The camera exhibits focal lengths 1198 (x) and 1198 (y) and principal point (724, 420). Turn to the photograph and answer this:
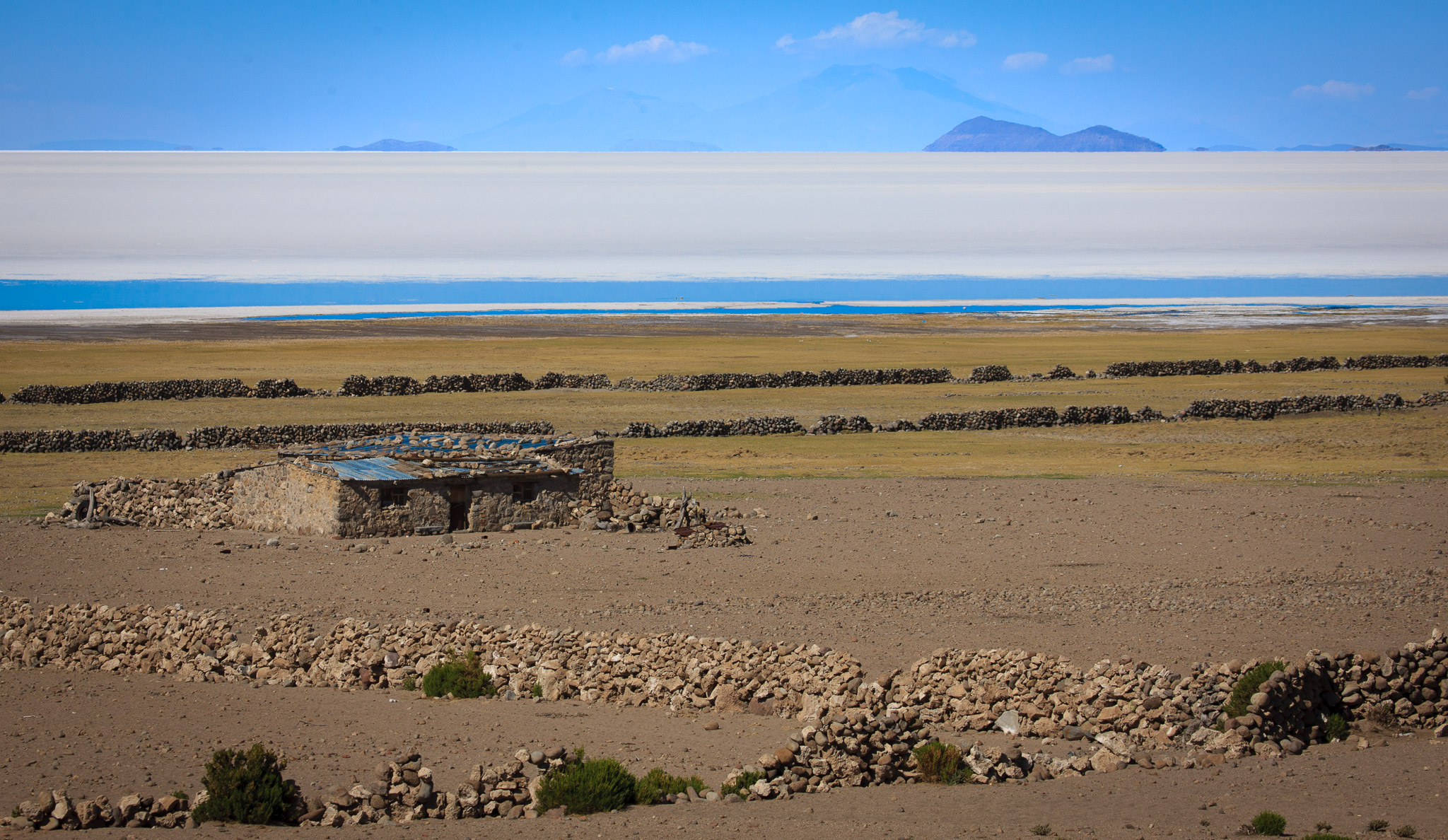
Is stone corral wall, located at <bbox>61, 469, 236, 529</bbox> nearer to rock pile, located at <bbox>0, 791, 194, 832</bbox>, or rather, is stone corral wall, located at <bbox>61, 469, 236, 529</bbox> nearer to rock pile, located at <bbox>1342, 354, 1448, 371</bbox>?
rock pile, located at <bbox>0, 791, 194, 832</bbox>

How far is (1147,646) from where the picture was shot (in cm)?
1190

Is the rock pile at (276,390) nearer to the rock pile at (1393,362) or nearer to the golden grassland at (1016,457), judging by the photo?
the golden grassland at (1016,457)

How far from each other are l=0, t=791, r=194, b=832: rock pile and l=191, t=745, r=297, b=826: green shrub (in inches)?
4.8

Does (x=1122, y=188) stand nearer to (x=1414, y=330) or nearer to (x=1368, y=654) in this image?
(x=1414, y=330)

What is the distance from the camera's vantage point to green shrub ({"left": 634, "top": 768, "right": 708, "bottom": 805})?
8102 mm

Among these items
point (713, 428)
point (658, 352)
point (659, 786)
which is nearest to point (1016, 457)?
point (713, 428)

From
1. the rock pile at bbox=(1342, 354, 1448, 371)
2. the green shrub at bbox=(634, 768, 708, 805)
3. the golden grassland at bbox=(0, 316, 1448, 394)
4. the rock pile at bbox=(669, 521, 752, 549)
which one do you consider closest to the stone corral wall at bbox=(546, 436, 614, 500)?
the rock pile at bbox=(669, 521, 752, 549)

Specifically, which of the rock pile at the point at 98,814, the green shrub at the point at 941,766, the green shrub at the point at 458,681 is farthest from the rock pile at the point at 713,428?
the rock pile at the point at 98,814

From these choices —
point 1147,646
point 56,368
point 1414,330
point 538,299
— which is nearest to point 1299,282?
point 1414,330

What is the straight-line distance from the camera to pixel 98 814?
744cm

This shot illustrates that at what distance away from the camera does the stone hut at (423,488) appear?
17203 millimetres

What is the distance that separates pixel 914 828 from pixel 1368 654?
15.8 ft

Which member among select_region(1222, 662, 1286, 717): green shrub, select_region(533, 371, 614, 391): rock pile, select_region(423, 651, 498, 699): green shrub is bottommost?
select_region(423, 651, 498, 699): green shrub

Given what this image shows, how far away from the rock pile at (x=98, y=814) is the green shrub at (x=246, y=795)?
12 centimetres
